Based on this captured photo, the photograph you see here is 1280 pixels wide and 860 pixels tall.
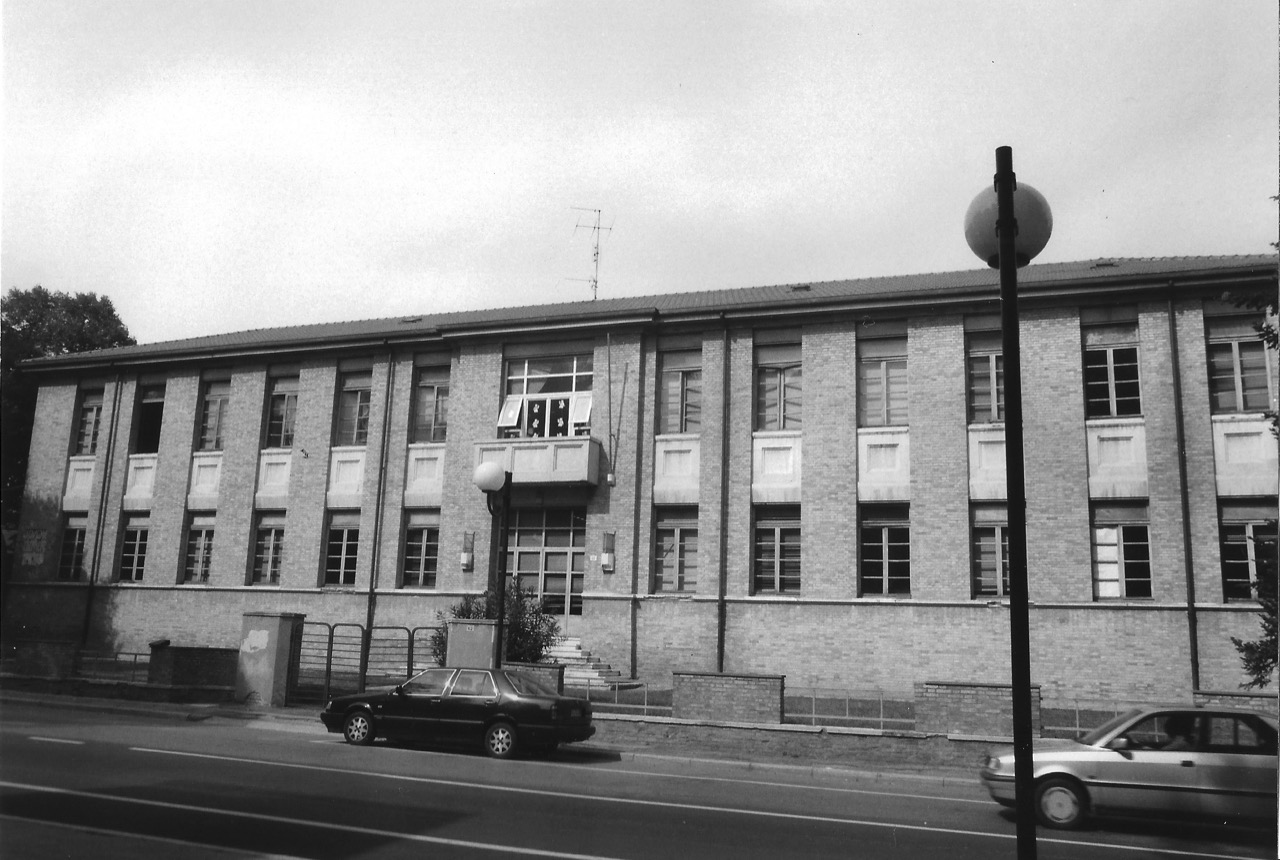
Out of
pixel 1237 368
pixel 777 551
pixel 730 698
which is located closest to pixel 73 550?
pixel 777 551

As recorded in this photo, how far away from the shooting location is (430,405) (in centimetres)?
2895

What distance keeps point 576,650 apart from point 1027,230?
2034cm

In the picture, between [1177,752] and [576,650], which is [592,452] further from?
[1177,752]

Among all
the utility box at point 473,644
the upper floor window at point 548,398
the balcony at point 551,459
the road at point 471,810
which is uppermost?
the upper floor window at point 548,398

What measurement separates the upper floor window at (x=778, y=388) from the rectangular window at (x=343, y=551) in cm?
1209

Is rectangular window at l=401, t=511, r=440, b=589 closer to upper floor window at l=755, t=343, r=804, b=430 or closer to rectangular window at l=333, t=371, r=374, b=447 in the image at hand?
rectangular window at l=333, t=371, r=374, b=447

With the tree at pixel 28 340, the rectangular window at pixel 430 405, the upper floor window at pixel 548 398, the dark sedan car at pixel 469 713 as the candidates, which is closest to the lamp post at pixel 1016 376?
the dark sedan car at pixel 469 713

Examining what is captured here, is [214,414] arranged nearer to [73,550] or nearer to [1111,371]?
[73,550]

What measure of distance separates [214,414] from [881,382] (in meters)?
20.6

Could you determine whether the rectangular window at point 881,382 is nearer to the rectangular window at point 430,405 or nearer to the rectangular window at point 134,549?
the rectangular window at point 430,405

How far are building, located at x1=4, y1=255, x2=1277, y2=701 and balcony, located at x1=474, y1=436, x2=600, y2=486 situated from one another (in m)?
0.08

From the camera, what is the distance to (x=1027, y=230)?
5844 mm

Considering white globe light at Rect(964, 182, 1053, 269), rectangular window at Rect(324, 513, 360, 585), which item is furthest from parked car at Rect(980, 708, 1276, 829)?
rectangular window at Rect(324, 513, 360, 585)

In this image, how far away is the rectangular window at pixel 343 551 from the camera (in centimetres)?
2855
